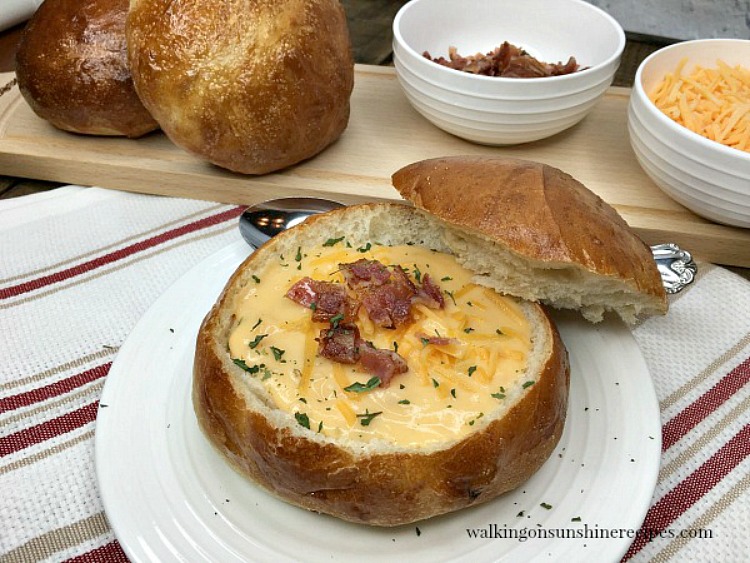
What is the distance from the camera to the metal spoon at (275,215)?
7.52 feet

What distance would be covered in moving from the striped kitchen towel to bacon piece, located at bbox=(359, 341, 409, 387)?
649 mm

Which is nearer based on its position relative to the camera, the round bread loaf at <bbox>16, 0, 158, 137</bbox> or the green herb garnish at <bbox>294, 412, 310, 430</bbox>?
the green herb garnish at <bbox>294, 412, 310, 430</bbox>

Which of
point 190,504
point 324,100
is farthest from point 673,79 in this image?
point 190,504

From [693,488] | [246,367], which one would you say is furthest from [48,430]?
[693,488]

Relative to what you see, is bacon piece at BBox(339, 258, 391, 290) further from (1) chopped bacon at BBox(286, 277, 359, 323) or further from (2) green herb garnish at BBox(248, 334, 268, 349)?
(2) green herb garnish at BBox(248, 334, 268, 349)

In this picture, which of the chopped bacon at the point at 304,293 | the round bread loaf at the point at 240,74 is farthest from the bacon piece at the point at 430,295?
the round bread loaf at the point at 240,74

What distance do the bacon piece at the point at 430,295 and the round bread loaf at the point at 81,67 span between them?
1528 mm

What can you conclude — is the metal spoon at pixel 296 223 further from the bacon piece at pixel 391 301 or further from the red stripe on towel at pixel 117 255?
the bacon piece at pixel 391 301

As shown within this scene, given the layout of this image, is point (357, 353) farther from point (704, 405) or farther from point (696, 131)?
point (696, 131)

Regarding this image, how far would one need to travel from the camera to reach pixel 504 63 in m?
2.92

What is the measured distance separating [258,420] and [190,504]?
0.76 feet

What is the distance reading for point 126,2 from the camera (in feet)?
9.02

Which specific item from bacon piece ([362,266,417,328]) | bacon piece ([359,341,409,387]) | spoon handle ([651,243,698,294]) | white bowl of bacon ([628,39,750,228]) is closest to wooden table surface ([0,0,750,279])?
white bowl of bacon ([628,39,750,228])

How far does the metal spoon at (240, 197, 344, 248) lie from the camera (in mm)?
2293
